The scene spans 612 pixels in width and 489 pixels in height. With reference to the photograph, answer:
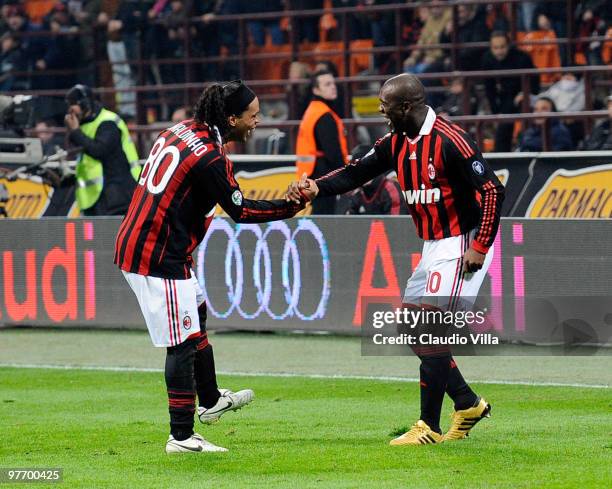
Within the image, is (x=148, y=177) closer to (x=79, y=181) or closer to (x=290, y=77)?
(x=79, y=181)

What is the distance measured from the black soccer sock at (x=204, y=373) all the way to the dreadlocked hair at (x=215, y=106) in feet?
3.49

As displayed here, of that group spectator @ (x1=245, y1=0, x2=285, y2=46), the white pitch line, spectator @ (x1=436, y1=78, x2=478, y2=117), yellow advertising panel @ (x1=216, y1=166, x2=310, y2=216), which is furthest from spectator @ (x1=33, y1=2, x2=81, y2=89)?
the white pitch line

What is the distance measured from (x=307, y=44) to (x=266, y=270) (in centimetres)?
926

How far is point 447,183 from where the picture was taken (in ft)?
25.6

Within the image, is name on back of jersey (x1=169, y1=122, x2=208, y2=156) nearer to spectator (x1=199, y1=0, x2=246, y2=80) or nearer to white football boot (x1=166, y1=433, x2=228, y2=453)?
white football boot (x1=166, y1=433, x2=228, y2=453)

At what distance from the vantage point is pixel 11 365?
12430 mm

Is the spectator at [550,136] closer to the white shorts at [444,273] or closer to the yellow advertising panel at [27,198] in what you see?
the yellow advertising panel at [27,198]

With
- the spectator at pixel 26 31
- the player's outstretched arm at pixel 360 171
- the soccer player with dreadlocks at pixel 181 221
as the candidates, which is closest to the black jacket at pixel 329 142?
the player's outstretched arm at pixel 360 171

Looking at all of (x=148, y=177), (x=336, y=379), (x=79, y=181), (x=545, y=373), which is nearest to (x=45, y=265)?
(x=79, y=181)

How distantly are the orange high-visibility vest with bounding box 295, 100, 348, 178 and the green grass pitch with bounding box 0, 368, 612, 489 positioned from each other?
4311mm

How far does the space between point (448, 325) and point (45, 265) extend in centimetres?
754


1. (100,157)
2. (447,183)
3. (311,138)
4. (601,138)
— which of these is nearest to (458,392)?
(447,183)

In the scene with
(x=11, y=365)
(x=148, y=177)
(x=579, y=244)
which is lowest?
(x=11, y=365)

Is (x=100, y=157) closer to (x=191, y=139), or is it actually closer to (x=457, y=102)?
(x=457, y=102)
